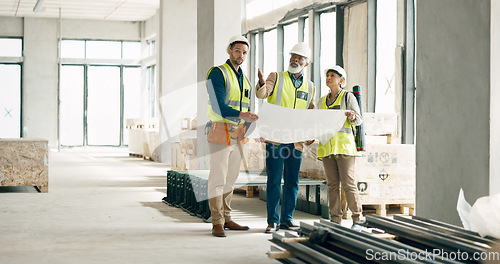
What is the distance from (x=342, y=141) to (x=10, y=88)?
24157mm

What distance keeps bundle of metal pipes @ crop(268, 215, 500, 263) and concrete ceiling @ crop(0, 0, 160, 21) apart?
812 inches

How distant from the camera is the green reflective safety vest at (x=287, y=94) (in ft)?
20.3

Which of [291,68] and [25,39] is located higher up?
[25,39]

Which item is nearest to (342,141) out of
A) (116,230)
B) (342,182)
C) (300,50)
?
(342,182)

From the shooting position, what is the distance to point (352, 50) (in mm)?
12547

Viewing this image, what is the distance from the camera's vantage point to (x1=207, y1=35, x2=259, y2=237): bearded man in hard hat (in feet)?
19.7

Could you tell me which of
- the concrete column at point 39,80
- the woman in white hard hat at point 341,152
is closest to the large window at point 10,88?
the concrete column at point 39,80

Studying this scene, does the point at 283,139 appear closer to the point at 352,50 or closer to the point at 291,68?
the point at 291,68

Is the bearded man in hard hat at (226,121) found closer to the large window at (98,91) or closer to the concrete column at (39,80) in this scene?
the concrete column at (39,80)

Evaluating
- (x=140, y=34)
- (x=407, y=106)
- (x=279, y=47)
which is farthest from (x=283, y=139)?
(x=140, y=34)

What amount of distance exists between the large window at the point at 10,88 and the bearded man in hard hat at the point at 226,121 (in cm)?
2341

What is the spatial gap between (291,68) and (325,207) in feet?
7.43

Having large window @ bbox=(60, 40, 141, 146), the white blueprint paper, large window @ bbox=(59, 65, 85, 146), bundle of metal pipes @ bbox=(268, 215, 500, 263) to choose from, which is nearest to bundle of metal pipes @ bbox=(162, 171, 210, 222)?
the white blueprint paper

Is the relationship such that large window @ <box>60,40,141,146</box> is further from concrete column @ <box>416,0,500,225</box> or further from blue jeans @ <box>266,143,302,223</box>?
concrete column @ <box>416,0,500,225</box>
